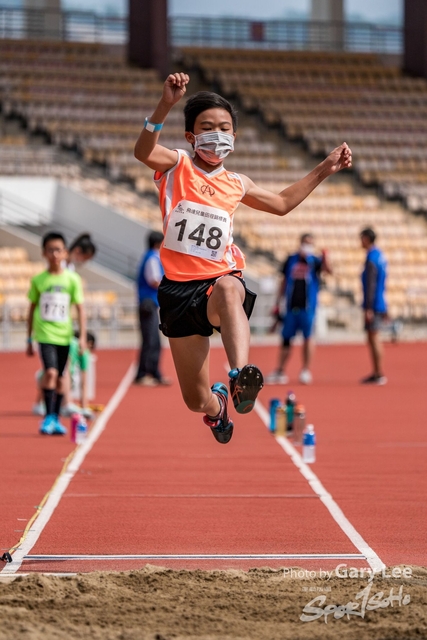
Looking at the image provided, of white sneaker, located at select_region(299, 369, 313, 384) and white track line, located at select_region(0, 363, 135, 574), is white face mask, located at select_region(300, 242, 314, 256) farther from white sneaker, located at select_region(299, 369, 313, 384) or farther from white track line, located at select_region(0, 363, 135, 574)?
white track line, located at select_region(0, 363, 135, 574)

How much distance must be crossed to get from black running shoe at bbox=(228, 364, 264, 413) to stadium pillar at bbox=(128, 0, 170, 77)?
30615 mm

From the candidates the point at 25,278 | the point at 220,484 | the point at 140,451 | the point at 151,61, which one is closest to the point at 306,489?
the point at 220,484

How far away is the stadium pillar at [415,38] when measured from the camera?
36219mm

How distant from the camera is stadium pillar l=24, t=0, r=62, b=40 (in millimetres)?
36094

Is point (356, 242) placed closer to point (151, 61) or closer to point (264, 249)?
point (264, 249)

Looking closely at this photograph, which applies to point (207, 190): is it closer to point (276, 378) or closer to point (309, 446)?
point (309, 446)

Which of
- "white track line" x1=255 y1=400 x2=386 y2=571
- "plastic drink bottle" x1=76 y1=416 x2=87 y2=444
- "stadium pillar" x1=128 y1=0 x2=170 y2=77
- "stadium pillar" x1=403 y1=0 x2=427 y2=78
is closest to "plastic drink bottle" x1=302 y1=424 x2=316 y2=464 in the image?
"white track line" x1=255 y1=400 x2=386 y2=571

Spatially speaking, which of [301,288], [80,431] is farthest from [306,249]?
[80,431]

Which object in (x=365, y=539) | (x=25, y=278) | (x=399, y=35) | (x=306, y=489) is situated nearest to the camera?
(x=365, y=539)

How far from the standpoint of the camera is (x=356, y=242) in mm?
28062

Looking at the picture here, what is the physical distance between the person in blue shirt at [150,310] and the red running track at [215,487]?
1314mm

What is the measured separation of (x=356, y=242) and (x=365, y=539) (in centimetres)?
2278

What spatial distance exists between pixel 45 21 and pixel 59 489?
31814mm

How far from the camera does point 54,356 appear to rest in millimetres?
9867
